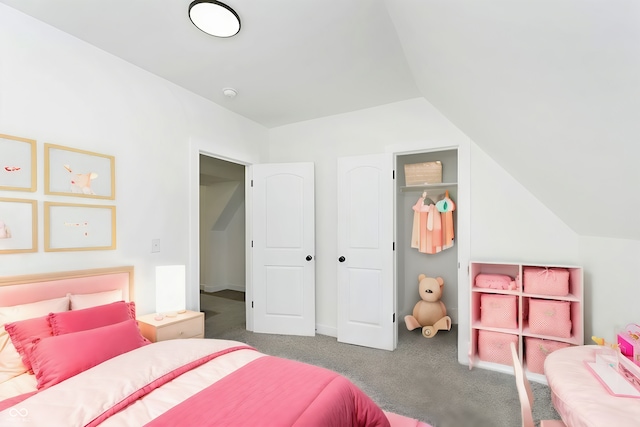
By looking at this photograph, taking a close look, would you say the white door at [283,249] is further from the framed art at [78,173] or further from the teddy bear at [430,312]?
the framed art at [78,173]

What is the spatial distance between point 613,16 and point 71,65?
2916 mm

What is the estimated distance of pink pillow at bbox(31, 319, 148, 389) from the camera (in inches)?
60.2

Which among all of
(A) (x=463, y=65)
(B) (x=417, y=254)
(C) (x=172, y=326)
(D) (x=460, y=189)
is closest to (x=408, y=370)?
(D) (x=460, y=189)

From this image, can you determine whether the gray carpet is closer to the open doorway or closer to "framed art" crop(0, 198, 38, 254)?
the open doorway

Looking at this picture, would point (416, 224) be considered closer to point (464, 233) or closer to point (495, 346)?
point (464, 233)

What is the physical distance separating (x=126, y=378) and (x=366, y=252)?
8.02 feet

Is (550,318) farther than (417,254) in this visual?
No

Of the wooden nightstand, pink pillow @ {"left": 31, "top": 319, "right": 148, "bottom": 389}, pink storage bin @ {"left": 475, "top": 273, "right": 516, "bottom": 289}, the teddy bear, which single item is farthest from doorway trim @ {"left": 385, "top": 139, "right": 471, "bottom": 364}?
pink pillow @ {"left": 31, "top": 319, "right": 148, "bottom": 389}

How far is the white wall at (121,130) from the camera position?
1985 mm

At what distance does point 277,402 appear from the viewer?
1.32 m

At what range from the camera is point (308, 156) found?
3.92 m

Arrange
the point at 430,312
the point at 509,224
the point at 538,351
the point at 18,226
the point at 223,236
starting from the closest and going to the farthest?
the point at 18,226 < the point at 538,351 < the point at 509,224 < the point at 430,312 < the point at 223,236

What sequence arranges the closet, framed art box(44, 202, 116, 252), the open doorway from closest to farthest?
framed art box(44, 202, 116, 252) < the closet < the open doorway

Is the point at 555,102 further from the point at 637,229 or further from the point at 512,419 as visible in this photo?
the point at 512,419
